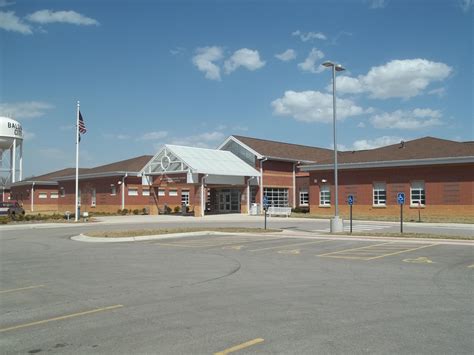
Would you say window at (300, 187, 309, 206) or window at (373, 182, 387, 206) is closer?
window at (373, 182, 387, 206)

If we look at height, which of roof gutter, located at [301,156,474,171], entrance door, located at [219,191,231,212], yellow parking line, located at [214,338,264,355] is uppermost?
roof gutter, located at [301,156,474,171]

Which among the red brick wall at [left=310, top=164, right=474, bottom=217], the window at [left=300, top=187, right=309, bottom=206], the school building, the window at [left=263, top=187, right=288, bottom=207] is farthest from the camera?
the window at [left=300, top=187, right=309, bottom=206]

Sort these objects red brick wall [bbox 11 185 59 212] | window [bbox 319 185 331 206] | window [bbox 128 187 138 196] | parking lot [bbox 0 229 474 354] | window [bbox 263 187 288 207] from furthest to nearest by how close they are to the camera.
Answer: red brick wall [bbox 11 185 59 212]
window [bbox 128 187 138 196]
window [bbox 263 187 288 207]
window [bbox 319 185 331 206]
parking lot [bbox 0 229 474 354]

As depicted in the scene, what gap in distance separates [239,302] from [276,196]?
41.0 metres

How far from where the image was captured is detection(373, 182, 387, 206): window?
38375 millimetres

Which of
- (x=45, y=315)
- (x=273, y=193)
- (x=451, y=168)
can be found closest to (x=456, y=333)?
(x=45, y=315)

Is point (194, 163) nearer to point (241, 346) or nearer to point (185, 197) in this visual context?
point (185, 197)

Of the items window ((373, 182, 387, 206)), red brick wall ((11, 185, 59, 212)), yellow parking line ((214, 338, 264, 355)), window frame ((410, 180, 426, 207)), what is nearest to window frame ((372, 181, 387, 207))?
window ((373, 182, 387, 206))

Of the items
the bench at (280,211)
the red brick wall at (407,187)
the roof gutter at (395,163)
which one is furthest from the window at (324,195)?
the bench at (280,211)

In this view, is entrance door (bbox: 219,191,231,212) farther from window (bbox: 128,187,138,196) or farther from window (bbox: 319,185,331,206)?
window (bbox: 319,185,331,206)

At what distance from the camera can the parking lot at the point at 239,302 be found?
6004 mm

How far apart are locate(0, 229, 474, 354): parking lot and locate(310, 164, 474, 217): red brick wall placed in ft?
67.9

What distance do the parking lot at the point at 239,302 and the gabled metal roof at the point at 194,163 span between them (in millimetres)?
26559

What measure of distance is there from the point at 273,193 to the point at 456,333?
42.4 meters
